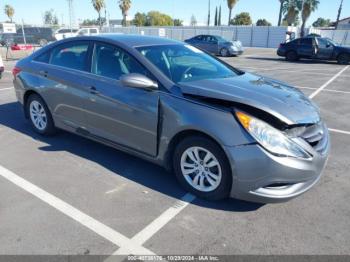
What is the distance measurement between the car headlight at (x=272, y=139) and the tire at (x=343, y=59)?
59.0 ft

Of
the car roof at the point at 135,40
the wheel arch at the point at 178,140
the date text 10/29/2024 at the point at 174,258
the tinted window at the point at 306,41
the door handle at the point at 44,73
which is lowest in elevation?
the date text 10/29/2024 at the point at 174,258

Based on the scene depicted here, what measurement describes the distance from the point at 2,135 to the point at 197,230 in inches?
158

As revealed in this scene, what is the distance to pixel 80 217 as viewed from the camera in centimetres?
313

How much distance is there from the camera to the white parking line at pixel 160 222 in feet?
9.23

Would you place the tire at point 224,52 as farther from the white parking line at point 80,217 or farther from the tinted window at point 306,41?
the white parking line at point 80,217

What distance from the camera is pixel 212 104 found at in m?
3.21

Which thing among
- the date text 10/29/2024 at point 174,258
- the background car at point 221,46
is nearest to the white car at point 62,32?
the background car at point 221,46

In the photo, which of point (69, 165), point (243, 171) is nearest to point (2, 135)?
point (69, 165)

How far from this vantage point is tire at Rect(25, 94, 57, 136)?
5.07 meters

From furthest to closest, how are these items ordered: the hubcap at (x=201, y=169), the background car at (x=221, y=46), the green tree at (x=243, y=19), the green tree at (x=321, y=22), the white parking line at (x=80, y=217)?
1. the green tree at (x=321, y=22)
2. the green tree at (x=243, y=19)
3. the background car at (x=221, y=46)
4. the hubcap at (x=201, y=169)
5. the white parking line at (x=80, y=217)

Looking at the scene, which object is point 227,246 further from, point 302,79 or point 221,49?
point 221,49

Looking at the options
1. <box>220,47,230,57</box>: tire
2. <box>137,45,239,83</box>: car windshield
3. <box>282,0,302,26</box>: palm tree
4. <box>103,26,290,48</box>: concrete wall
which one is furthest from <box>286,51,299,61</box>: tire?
<box>282,0,302,26</box>: palm tree

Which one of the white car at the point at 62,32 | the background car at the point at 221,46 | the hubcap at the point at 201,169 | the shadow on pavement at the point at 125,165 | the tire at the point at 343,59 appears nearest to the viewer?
the hubcap at the point at 201,169

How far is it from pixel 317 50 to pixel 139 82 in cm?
1842
